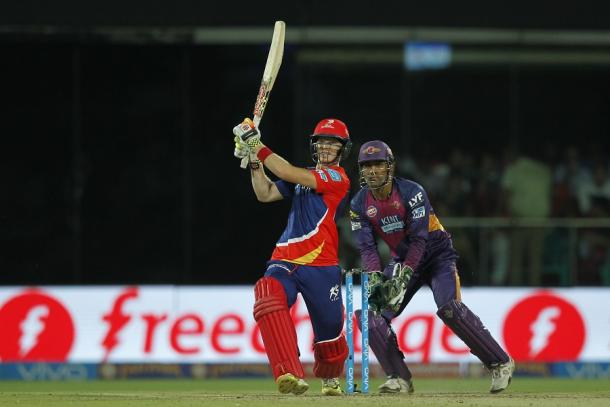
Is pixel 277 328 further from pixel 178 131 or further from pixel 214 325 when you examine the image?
pixel 178 131

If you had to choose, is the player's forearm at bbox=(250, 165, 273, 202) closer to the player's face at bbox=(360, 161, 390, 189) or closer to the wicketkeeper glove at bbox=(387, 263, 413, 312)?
the player's face at bbox=(360, 161, 390, 189)

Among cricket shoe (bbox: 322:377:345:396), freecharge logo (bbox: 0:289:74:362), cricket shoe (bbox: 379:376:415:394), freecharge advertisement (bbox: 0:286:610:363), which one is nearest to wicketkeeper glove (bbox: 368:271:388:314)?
cricket shoe (bbox: 379:376:415:394)

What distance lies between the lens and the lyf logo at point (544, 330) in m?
14.8

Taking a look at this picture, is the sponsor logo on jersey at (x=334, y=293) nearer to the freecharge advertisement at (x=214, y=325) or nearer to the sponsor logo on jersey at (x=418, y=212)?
the sponsor logo on jersey at (x=418, y=212)

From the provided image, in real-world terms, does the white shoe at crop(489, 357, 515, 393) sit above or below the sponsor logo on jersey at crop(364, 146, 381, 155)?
below

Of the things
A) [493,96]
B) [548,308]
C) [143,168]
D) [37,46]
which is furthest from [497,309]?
[37,46]

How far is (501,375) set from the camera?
10.8m

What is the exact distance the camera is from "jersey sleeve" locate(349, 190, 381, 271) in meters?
10.6

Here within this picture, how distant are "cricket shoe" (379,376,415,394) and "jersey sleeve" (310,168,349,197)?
1.51 metres

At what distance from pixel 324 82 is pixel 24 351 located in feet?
16.1

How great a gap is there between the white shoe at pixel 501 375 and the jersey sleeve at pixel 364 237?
111 cm

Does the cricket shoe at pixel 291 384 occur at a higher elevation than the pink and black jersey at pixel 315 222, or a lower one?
lower

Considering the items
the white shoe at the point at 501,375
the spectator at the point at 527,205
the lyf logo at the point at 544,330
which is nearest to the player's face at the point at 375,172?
the white shoe at the point at 501,375

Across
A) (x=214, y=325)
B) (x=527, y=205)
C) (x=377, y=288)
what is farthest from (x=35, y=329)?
(x=527, y=205)
